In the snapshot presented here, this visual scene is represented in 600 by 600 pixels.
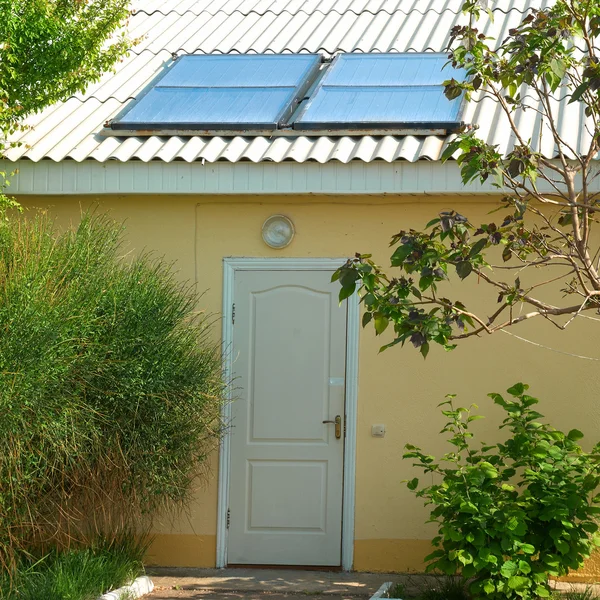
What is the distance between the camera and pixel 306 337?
714 cm

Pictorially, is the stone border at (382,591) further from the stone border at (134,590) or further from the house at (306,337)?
the stone border at (134,590)

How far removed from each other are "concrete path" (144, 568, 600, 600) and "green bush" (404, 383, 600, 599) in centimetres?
78

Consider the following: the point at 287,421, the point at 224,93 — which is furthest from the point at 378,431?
the point at 224,93

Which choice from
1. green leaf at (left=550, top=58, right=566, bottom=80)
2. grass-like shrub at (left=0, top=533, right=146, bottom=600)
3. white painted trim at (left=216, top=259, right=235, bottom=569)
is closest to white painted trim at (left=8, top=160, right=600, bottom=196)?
white painted trim at (left=216, top=259, right=235, bottom=569)

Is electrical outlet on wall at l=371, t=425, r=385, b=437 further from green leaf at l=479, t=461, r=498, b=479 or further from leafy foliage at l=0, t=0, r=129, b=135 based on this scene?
leafy foliage at l=0, t=0, r=129, b=135

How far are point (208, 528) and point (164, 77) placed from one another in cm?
416

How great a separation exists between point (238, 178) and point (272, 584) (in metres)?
2.98

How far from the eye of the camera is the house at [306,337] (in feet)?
22.7

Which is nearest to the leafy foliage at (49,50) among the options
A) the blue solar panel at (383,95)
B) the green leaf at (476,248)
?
the blue solar panel at (383,95)

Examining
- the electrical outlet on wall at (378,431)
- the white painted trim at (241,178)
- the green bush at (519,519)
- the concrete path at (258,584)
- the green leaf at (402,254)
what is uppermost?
the white painted trim at (241,178)

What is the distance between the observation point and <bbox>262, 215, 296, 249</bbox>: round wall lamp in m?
7.16

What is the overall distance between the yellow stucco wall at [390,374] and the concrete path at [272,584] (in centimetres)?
18

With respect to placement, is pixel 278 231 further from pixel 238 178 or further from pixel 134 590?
pixel 134 590

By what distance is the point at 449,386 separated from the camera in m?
7.00
